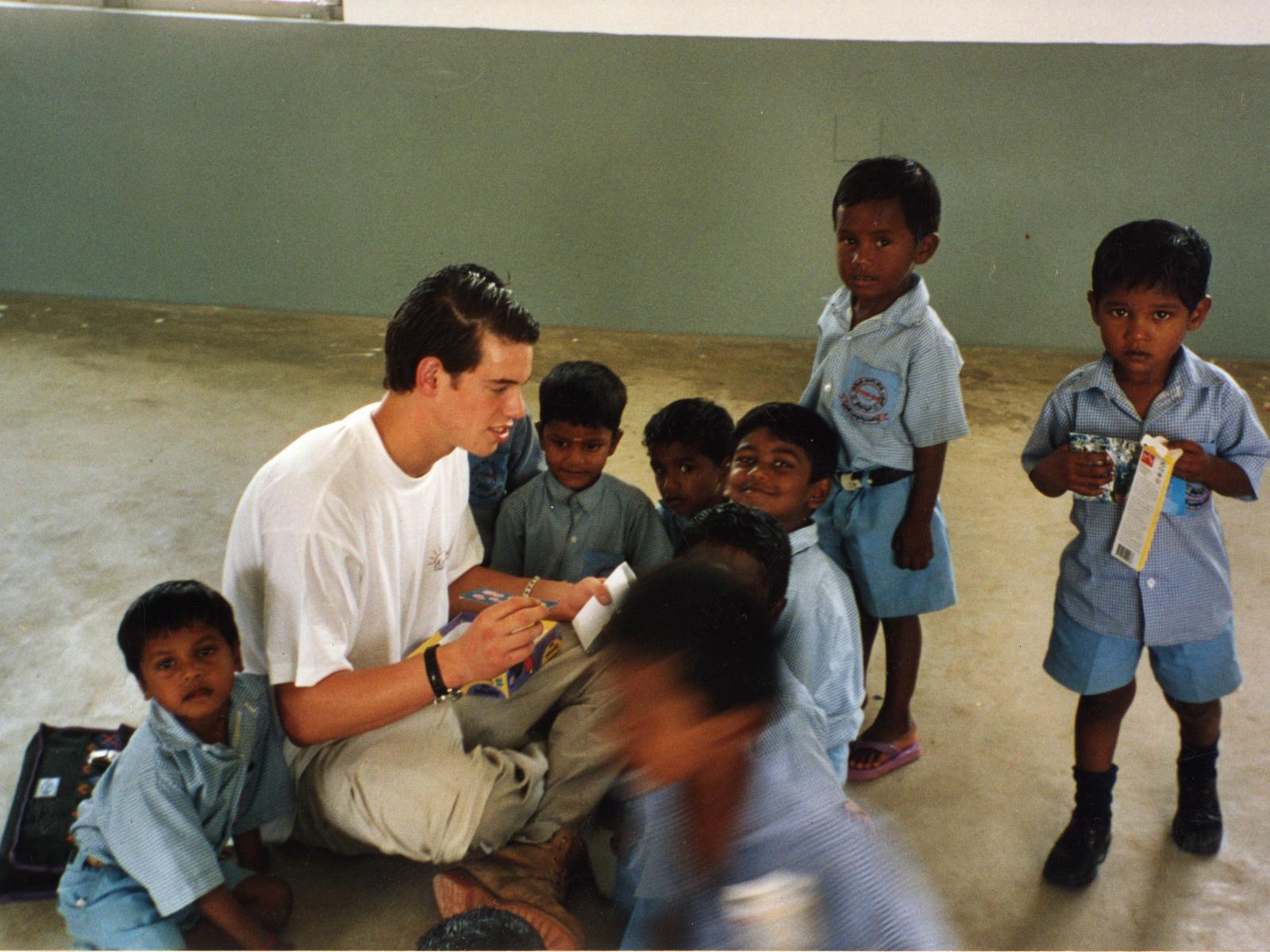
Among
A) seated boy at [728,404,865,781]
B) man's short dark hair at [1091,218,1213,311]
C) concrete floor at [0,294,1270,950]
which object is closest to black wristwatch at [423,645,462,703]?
concrete floor at [0,294,1270,950]

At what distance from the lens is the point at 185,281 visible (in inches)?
247

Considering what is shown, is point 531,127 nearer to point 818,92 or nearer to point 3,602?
point 818,92

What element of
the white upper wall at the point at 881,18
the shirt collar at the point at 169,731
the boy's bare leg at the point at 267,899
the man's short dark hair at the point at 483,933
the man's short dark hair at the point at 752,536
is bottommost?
the boy's bare leg at the point at 267,899

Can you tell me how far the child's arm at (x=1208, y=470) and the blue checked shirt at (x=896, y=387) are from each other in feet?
1.46

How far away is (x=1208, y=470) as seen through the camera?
2025mm

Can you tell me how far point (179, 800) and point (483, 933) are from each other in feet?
1.89

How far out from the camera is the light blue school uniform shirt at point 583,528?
104 inches

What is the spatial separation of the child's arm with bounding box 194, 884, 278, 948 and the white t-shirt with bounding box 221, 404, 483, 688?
0.37 metres

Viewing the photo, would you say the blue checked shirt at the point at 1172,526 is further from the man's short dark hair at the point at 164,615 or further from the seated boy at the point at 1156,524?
the man's short dark hair at the point at 164,615

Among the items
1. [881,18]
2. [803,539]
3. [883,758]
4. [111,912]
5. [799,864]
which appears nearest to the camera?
[799,864]

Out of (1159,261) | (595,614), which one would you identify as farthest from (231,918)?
(1159,261)

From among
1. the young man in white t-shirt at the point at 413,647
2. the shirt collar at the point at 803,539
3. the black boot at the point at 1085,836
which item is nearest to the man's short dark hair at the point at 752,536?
the shirt collar at the point at 803,539

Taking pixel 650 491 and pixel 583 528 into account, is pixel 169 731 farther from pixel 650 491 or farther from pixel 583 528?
pixel 650 491

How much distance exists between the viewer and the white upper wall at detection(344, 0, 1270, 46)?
533 cm
